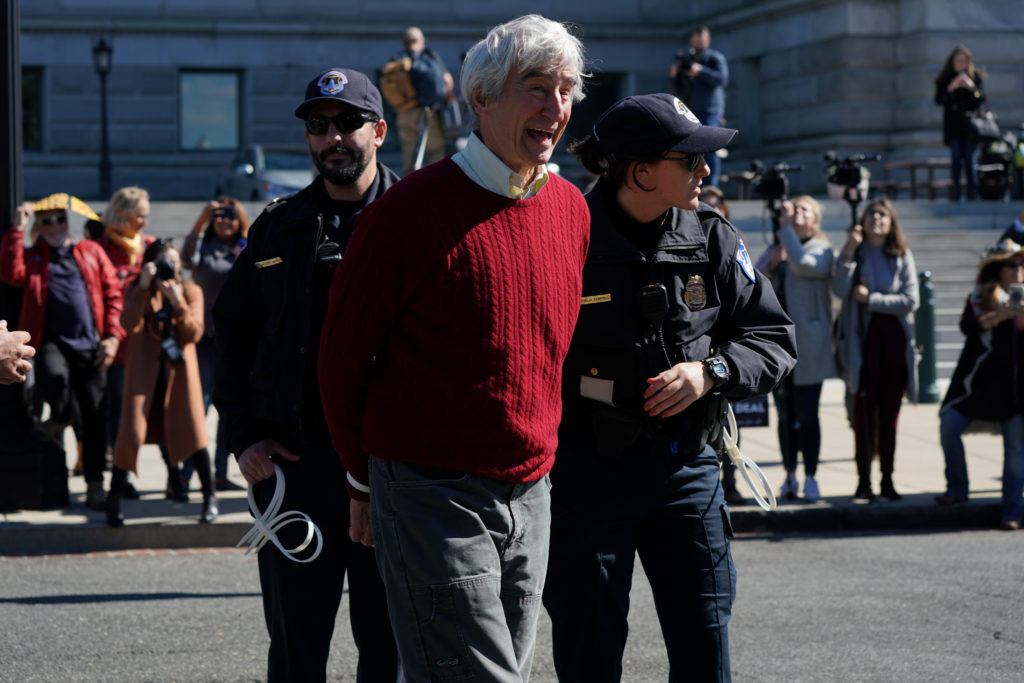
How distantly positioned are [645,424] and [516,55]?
1160 millimetres

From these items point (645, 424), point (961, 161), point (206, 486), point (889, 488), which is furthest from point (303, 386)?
point (961, 161)

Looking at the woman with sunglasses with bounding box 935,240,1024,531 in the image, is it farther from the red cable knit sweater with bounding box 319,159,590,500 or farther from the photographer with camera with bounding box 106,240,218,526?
the red cable knit sweater with bounding box 319,159,590,500

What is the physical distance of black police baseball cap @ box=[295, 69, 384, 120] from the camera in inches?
168

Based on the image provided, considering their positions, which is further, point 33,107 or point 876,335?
point 33,107

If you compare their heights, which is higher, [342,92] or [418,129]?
[418,129]

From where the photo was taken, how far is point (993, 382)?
29.5ft

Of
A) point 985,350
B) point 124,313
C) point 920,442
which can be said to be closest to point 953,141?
point 920,442

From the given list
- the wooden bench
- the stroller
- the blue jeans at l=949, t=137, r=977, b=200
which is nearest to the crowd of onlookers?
the blue jeans at l=949, t=137, r=977, b=200

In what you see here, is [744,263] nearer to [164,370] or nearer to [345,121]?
[345,121]

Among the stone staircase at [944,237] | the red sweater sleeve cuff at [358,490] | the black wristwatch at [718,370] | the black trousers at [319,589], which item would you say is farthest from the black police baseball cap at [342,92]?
the stone staircase at [944,237]

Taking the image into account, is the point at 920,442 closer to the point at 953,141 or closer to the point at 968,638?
the point at 968,638

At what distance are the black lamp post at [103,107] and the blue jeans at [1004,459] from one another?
79.8ft

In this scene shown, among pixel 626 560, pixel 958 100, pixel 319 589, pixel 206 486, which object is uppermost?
pixel 958 100

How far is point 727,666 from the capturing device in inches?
153
